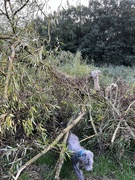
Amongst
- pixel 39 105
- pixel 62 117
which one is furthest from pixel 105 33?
pixel 39 105

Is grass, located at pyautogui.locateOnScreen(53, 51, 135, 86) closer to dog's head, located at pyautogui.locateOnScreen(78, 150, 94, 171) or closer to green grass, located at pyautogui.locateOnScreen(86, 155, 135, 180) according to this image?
green grass, located at pyautogui.locateOnScreen(86, 155, 135, 180)

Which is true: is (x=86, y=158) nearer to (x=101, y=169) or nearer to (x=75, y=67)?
(x=101, y=169)

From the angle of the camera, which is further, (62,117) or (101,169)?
(62,117)

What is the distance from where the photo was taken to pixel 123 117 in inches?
105

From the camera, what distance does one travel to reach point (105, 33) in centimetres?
1859

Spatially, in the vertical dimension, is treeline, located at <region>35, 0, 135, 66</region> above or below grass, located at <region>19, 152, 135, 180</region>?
above

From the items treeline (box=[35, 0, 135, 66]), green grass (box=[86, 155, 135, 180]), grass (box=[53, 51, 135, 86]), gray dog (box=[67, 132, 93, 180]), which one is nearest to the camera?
gray dog (box=[67, 132, 93, 180])

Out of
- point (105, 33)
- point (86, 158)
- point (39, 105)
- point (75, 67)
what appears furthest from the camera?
point (105, 33)

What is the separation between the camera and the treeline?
17.9m

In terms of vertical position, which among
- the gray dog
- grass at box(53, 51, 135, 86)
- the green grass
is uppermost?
grass at box(53, 51, 135, 86)

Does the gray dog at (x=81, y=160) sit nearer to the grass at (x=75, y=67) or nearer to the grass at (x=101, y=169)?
the grass at (x=101, y=169)

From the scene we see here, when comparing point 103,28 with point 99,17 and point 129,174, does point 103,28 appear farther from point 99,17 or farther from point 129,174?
point 129,174

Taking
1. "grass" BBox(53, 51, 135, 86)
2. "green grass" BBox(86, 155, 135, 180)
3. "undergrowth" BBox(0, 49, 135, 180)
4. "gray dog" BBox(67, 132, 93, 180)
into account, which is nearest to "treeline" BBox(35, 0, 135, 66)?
"grass" BBox(53, 51, 135, 86)

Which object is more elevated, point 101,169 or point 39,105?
point 39,105
